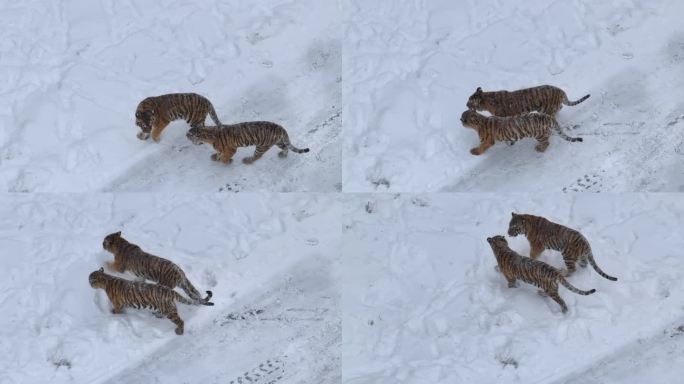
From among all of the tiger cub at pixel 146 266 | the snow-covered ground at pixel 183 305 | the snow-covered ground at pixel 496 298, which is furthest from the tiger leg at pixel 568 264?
the tiger cub at pixel 146 266

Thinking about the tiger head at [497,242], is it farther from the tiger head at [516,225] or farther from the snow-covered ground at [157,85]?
the snow-covered ground at [157,85]

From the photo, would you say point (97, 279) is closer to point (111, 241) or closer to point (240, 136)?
point (111, 241)

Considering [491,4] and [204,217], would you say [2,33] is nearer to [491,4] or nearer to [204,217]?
[204,217]

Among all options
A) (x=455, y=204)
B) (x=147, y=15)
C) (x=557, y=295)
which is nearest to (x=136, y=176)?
(x=147, y=15)

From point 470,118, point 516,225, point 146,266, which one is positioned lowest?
point 516,225

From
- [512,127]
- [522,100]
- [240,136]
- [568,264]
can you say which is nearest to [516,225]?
[568,264]

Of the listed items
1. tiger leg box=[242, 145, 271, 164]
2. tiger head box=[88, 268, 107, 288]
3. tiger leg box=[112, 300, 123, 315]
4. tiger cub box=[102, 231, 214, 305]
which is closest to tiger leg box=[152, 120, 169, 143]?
tiger leg box=[242, 145, 271, 164]
